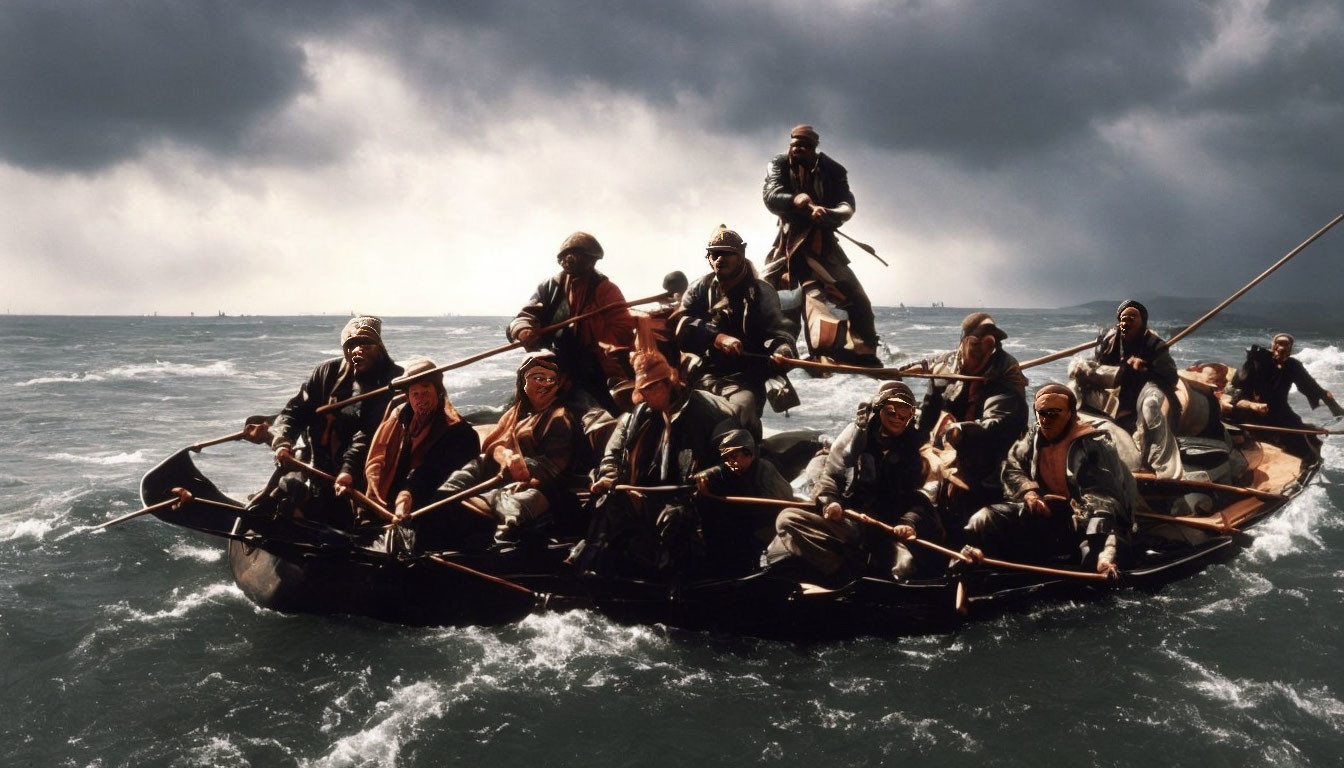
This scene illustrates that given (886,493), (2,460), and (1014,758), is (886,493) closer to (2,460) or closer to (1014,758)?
(1014,758)

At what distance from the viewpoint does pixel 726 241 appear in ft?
30.1

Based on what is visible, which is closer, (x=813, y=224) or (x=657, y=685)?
(x=657, y=685)

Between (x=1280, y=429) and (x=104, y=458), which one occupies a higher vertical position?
(x=1280, y=429)

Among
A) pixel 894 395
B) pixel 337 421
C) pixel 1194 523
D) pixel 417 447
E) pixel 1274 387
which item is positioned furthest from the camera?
pixel 1274 387

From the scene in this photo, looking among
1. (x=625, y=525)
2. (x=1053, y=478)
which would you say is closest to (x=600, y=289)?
(x=625, y=525)

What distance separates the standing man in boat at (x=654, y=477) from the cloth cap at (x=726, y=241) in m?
1.53

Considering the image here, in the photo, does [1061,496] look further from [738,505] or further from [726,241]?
[726,241]

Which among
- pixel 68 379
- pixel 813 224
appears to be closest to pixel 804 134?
pixel 813 224

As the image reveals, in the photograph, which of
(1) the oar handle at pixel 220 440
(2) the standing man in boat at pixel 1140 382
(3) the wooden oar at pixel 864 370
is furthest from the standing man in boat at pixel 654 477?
(2) the standing man in boat at pixel 1140 382

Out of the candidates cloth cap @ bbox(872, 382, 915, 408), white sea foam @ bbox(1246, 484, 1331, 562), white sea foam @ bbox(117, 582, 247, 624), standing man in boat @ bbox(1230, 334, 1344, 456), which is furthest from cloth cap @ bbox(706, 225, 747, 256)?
standing man in boat @ bbox(1230, 334, 1344, 456)

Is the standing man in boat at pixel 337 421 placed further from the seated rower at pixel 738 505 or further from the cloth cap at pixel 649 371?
the seated rower at pixel 738 505

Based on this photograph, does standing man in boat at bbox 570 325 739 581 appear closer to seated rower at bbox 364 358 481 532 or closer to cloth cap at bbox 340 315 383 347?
seated rower at bbox 364 358 481 532

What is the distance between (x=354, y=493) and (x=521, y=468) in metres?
1.61

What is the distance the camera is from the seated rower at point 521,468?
8.37 metres
